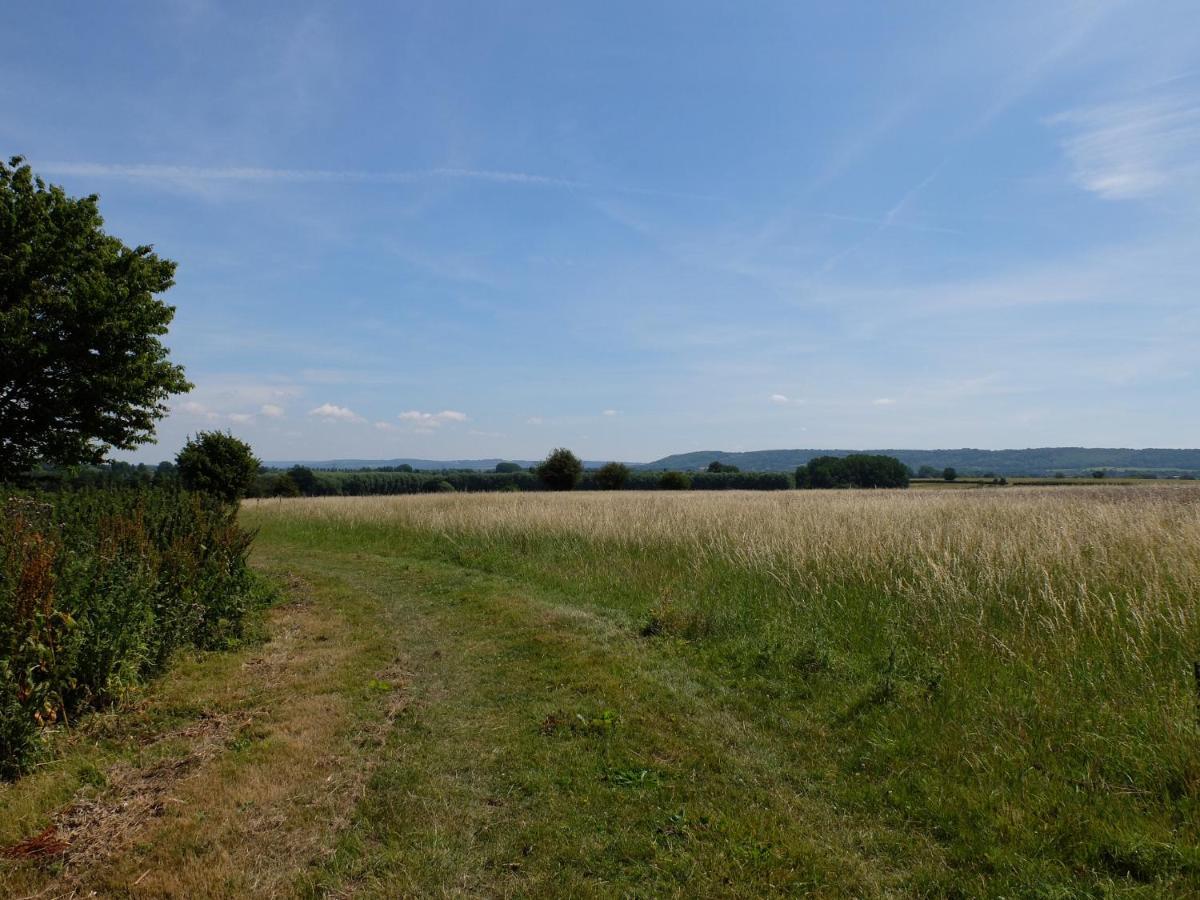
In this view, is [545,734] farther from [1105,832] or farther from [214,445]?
[214,445]

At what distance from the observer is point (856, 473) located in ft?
205

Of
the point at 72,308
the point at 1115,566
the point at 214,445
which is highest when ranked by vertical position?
the point at 72,308

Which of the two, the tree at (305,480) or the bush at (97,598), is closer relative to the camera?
the bush at (97,598)

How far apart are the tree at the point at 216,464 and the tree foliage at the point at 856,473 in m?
50.3

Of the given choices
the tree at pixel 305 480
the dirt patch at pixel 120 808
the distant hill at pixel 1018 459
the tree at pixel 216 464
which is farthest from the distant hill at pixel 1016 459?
the dirt patch at pixel 120 808

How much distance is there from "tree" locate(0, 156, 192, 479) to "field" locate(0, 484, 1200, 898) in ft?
47.1

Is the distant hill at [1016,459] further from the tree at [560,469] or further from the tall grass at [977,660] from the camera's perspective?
the tall grass at [977,660]

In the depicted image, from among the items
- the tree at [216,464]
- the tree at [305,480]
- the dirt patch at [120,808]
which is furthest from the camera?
the tree at [305,480]

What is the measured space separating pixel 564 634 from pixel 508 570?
5.67 meters

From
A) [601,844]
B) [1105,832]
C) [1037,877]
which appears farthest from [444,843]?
[1105,832]

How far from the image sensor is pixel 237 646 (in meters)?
7.97

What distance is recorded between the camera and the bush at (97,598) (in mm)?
4887

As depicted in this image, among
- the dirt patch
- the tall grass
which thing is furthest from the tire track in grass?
the dirt patch

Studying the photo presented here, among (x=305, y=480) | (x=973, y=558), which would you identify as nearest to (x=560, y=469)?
(x=305, y=480)
